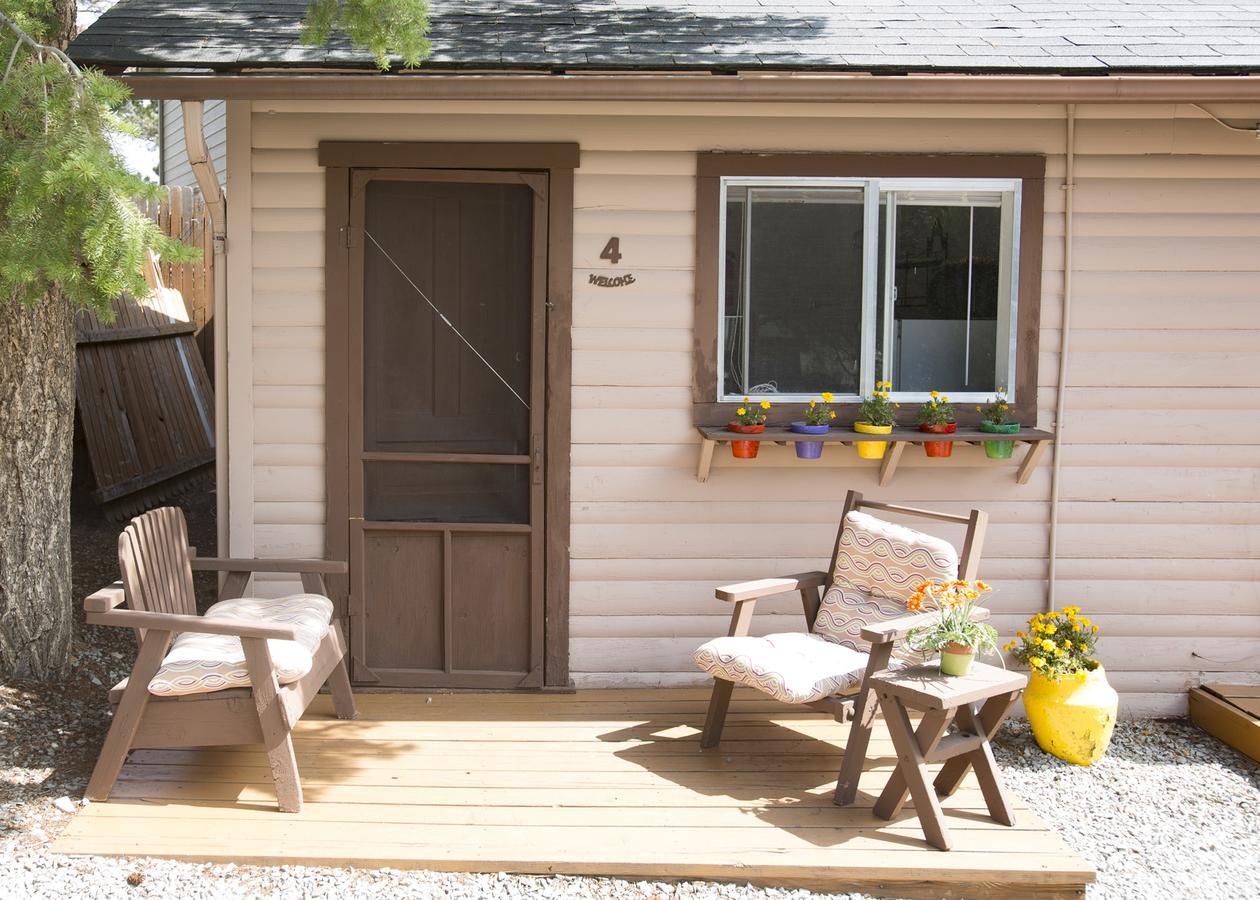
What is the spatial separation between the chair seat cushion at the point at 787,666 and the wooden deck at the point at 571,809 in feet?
1.17

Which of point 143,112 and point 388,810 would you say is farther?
point 143,112

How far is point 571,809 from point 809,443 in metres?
1.79

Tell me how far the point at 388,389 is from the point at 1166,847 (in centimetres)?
344

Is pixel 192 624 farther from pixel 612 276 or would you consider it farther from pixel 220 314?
pixel 612 276

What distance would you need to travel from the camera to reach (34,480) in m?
4.72

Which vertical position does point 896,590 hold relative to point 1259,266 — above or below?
below

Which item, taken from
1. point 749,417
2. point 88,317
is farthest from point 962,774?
point 88,317

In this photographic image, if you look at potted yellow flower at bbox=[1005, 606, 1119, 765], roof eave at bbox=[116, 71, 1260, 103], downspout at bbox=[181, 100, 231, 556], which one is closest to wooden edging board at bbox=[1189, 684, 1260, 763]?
potted yellow flower at bbox=[1005, 606, 1119, 765]

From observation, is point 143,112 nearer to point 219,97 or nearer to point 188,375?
point 188,375

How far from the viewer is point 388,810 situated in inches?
152

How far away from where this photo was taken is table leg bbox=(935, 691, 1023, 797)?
12.7ft

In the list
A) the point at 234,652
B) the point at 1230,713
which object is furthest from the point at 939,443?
the point at 234,652

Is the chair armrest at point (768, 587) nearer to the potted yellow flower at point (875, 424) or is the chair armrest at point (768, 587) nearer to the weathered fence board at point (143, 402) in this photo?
the potted yellow flower at point (875, 424)

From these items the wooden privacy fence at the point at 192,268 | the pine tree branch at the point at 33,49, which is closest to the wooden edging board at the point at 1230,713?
the pine tree branch at the point at 33,49
